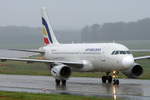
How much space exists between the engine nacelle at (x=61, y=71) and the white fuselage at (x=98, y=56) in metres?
2.11

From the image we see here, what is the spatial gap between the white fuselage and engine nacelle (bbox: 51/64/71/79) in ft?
6.91

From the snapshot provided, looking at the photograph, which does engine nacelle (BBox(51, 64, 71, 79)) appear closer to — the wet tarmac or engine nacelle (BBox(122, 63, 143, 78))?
the wet tarmac

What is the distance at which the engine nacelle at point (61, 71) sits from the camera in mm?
35250

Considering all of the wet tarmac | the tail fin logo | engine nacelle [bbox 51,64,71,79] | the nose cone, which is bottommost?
the wet tarmac

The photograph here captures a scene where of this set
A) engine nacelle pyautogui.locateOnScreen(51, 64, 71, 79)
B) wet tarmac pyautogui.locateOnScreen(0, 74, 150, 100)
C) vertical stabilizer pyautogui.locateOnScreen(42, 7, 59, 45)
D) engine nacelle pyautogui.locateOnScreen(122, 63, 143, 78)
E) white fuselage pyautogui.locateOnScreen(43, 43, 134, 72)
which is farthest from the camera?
vertical stabilizer pyautogui.locateOnScreen(42, 7, 59, 45)

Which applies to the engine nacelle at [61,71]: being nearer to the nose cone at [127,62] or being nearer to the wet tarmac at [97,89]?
the wet tarmac at [97,89]

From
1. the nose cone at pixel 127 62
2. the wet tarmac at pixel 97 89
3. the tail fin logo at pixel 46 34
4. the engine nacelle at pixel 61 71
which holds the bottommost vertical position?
the wet tarmac at pixel 97 89

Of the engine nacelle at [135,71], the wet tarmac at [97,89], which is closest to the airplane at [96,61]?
the engine nacelle at [135,71]

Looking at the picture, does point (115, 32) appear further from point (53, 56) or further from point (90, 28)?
point (53, 56)

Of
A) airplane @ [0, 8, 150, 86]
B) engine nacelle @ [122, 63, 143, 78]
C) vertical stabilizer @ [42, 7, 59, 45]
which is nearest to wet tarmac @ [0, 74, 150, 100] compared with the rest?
airplane @ [0, 8, 150, 86]

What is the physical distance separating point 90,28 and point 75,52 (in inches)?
5071

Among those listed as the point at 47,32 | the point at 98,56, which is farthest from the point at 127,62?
the point at 47,32

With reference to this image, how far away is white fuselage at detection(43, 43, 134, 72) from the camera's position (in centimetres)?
3428

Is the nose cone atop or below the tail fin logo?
below
